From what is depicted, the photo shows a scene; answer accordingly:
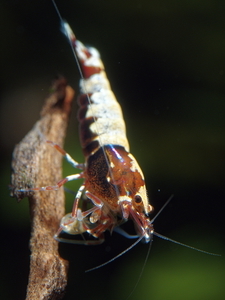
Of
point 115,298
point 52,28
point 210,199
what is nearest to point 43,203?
point 115,298

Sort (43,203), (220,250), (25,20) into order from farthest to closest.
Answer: (25,20)
(220,250)
(43,203)

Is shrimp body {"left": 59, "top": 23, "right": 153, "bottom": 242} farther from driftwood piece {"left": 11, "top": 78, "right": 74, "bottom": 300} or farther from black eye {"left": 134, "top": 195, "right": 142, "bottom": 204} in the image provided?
driftwood piece {"left": 11, "top": 78, "right": 74, "bottom": 300}

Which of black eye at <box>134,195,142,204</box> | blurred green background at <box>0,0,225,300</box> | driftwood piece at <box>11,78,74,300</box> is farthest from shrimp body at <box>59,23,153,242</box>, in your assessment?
driftwood piece at <box>11,78,74,300</box>

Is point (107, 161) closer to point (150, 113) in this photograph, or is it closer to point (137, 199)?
point (137, 199)

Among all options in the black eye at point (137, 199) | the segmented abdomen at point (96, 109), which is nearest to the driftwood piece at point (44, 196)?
the segmented abdomen at point (96, 109)

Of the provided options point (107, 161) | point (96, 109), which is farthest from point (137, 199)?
point (96, 109)

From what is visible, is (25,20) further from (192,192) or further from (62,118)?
(192,192)
